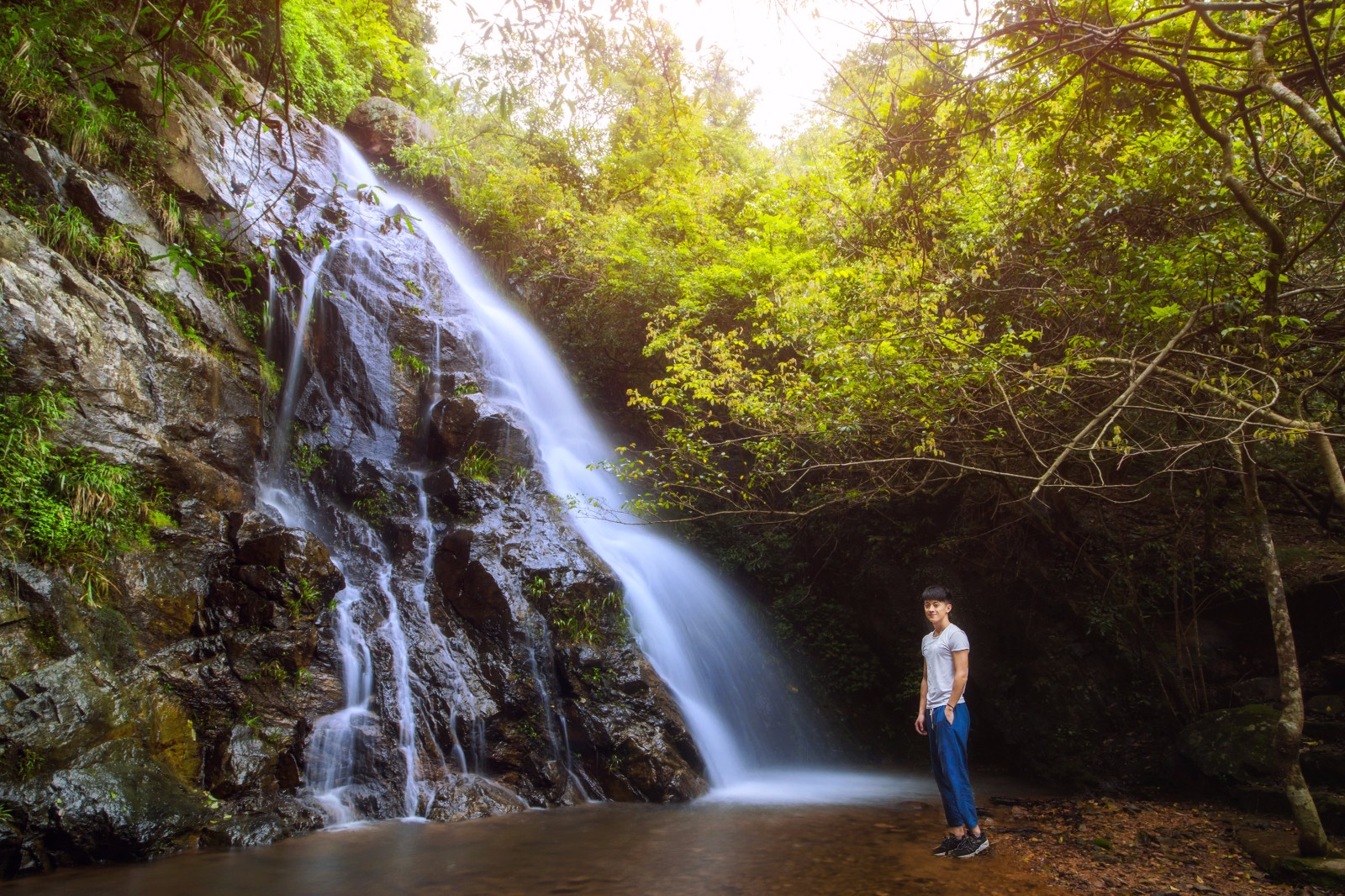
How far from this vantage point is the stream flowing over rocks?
4.70 meters

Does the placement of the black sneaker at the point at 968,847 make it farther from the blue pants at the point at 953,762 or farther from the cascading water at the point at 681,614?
the cascading water at the point at 681,614

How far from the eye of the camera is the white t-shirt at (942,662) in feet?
14.1

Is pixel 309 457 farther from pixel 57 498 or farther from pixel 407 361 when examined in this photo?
pixel 57 498

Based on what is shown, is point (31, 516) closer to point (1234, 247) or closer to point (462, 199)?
point (1234, 247)

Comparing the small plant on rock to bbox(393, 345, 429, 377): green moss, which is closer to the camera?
the small plant on rock

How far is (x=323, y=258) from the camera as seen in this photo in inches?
391

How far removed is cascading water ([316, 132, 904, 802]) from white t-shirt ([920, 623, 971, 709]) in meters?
3.00

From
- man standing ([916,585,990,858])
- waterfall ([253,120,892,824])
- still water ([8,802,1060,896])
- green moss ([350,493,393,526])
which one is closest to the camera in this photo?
still water ([8,802,1060,896])

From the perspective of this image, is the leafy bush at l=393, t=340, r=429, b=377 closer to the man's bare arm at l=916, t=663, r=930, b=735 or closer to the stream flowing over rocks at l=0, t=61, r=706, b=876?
the stream flowing over rocks at l=0, t=61, r=706, b=876

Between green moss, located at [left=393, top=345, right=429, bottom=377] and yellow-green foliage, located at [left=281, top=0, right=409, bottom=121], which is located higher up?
yellow-green foliage, located at [left=281, top=0, right=409, bottom=121]

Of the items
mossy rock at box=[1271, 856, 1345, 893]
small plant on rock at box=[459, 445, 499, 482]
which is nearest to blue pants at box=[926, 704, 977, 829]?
mossy rock at box=[1271, 856, 1345, 893]

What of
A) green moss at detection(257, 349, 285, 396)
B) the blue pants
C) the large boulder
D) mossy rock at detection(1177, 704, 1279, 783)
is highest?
the large boulder

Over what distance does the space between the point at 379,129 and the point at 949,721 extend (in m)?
15.2

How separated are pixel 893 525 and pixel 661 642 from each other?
3.76m
